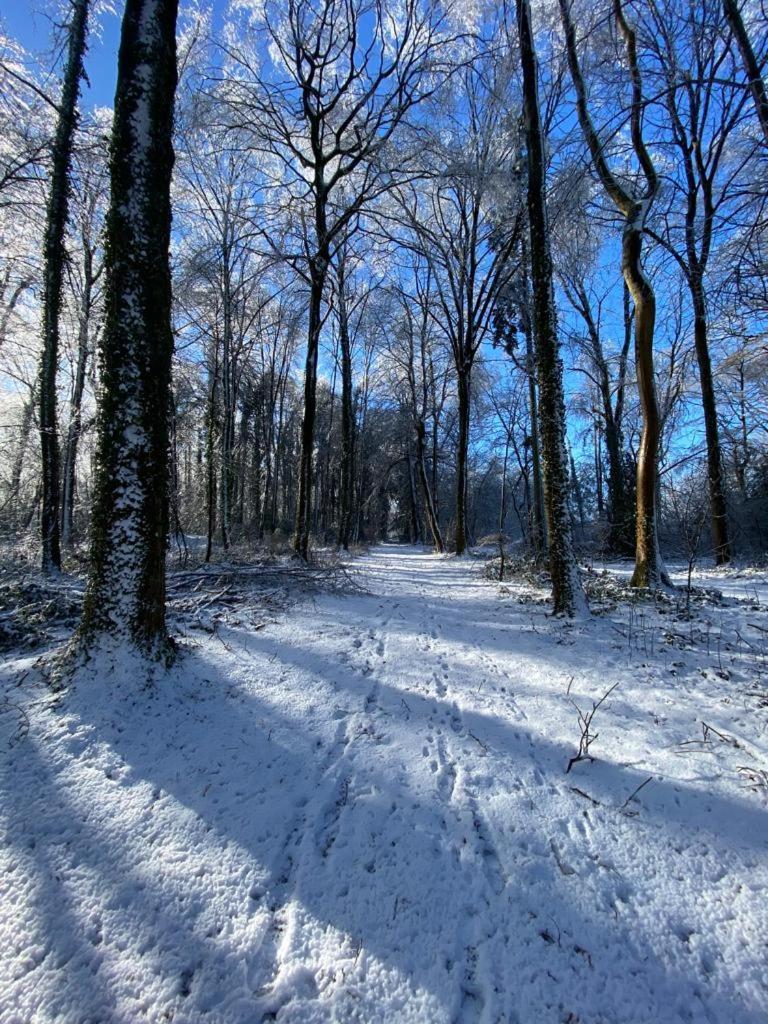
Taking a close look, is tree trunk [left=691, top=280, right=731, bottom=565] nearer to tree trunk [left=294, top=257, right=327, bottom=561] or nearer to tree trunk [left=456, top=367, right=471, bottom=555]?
tree trunk [left=456, top=367, right=471, bottom=555]

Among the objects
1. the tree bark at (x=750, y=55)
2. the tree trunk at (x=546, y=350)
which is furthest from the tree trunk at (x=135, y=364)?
the tree bark at (x=750, y=55)

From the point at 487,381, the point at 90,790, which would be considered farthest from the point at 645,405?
the point at 487,381

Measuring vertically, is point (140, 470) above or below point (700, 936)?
above

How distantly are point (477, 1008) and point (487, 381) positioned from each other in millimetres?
20389

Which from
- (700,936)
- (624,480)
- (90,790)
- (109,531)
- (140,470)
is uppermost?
(624,480)

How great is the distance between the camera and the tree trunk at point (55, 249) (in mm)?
8102

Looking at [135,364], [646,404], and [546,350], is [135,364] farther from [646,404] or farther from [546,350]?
[646,404]

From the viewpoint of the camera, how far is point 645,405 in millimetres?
6730

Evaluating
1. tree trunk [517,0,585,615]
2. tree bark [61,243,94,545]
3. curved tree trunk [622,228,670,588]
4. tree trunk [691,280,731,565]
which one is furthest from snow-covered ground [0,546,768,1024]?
tree bark [61,243,94,545]

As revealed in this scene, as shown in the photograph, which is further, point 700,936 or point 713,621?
point 713,621

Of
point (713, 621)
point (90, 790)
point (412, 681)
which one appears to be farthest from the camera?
point (713, 621)

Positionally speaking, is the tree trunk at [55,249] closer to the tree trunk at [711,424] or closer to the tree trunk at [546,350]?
the tree trunk at [546,350]

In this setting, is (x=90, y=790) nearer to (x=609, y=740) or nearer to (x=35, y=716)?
(x=35, y=716)

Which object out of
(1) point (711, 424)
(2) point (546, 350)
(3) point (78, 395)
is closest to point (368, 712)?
(2) point (546, 350)
